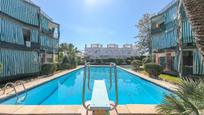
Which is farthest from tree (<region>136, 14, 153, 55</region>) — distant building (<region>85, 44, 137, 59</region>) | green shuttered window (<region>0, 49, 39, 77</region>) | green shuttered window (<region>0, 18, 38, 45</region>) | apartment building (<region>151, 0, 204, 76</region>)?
green shuttered window (<region>0, 18, 38, 45</region>)

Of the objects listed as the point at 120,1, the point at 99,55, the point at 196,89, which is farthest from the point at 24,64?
the point at 99,55

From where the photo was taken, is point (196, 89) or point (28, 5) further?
point (28, 5)

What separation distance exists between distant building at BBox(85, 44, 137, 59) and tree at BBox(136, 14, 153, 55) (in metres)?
5.12

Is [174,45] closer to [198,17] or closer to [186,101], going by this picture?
[186,101]

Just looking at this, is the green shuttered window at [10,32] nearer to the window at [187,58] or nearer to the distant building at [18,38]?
the distant building at [18,38]

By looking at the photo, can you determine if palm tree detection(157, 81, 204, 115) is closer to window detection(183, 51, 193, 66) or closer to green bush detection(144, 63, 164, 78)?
green bush detection(144, 63, 164, 78)

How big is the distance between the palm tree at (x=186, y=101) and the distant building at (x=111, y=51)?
47.2 meters

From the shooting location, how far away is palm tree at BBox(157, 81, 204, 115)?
320cm

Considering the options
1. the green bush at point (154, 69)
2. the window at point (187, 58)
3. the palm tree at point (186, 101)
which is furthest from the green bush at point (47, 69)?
the palm tree at point (186, 101)

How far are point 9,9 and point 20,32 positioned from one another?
257cm

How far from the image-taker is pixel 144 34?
148 feet

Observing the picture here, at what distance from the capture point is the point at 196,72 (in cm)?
1738

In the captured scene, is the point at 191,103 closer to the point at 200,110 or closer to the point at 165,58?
the point at 200,110

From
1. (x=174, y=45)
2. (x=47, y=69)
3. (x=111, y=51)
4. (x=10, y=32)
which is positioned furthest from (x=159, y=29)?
(x=111, y=51)
